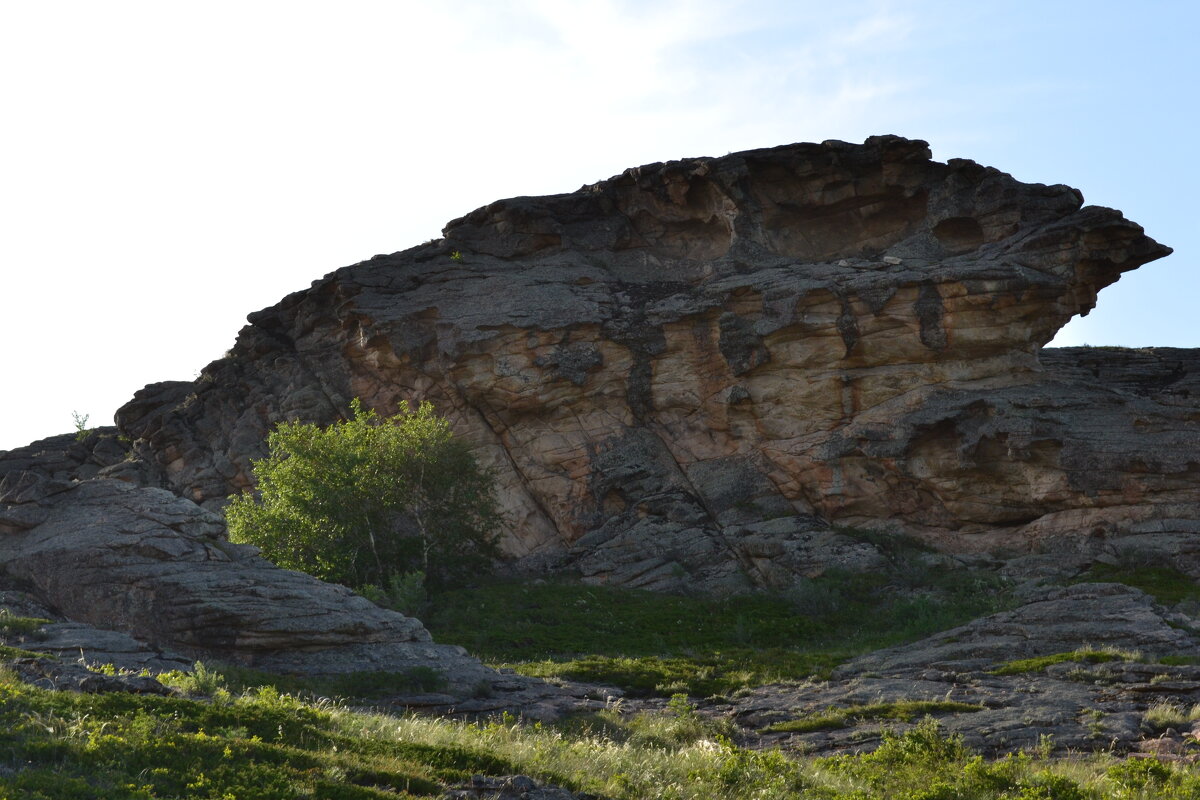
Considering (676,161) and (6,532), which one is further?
(676,161)

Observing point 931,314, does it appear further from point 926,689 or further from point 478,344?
point 926,689

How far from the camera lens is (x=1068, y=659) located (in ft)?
81.1

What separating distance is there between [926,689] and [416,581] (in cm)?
2027

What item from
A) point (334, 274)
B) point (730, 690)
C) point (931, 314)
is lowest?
point (730, 690)

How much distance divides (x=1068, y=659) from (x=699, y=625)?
13.8 metres

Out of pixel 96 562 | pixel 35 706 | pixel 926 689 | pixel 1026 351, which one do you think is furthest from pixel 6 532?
pixel 1026 351

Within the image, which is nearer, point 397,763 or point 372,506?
point 397,763

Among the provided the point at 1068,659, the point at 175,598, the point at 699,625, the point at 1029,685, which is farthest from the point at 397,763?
the point at 699,625

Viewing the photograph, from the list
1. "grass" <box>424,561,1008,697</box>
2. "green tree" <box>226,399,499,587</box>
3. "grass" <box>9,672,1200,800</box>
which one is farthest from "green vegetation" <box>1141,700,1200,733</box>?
"green tree" <box>226,399,499,587</box>

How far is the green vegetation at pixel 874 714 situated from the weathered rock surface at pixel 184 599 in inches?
266

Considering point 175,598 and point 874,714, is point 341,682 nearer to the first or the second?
point 175,598

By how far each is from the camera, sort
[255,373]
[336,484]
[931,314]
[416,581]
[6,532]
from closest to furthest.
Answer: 1. [6,532]
2. [416,581]
3. [336,484]
4. [931,314]
5. [255,373]

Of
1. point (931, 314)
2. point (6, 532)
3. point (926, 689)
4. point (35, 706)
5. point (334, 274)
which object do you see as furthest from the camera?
point (334, 274)

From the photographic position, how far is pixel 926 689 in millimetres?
23422
